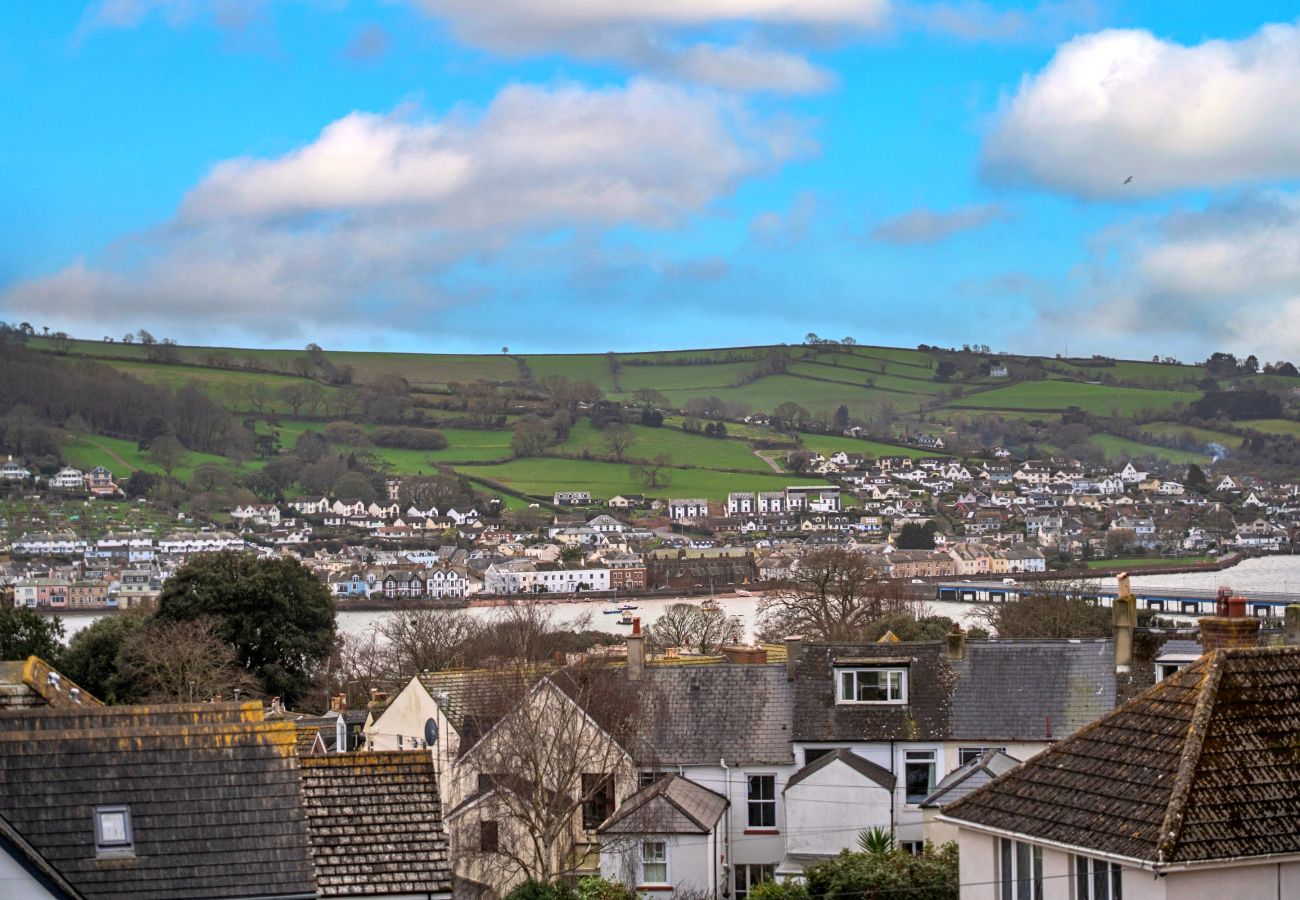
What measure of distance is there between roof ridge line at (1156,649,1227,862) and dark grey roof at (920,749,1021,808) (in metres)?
9.14

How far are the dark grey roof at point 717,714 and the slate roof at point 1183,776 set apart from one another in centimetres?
1312

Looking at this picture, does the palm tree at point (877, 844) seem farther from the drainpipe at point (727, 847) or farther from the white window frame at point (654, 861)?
the drainpipe at point (727, 847)

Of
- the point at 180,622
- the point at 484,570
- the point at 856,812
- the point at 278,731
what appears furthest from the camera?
the point at 484,570

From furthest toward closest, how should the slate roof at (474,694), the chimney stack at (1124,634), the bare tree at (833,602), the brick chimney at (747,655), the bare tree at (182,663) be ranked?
1. the bare tree at (833,602)
2. the bare tree at (182,663)
3. the brick chimney at (747,655)
4. the slate roof at (474,694)
5. the chimney stack at (1124,634)

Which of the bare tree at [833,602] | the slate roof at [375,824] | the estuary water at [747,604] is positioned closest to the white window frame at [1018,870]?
the slate roof at [375,824]

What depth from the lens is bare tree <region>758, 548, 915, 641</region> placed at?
2379 inches

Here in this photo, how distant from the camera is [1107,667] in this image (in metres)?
24.8

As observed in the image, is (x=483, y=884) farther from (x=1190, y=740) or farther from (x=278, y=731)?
(x=1190, y=740)

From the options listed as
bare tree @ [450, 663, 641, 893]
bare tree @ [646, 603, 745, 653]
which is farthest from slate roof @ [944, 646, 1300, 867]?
bare tree @ [646, 603, 745, 653]

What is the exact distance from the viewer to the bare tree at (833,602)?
60438 mm

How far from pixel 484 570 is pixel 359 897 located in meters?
175

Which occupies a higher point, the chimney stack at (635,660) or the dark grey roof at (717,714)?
the chimney stack at (635,660)

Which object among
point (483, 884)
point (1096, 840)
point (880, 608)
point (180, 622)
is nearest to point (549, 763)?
point (483, 884)

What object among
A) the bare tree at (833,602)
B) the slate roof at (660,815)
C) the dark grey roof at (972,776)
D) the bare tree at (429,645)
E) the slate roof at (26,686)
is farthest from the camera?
the bare tree at (833,602)
